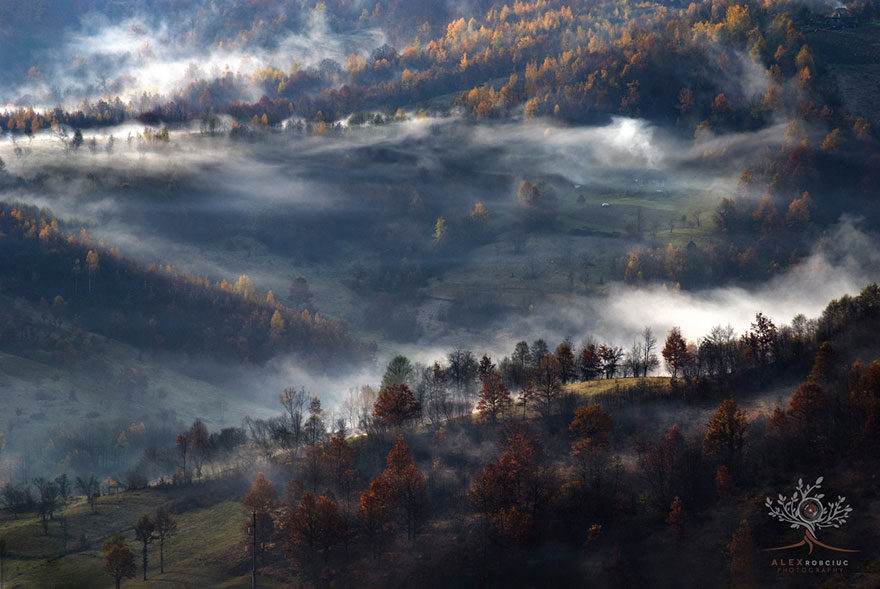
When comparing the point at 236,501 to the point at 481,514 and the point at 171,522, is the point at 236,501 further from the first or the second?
the point at 481,514

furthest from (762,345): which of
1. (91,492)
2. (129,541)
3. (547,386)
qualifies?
(91,492)

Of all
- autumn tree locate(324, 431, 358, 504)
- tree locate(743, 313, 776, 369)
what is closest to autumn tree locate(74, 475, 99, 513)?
autumn tree locate(324, 431, 358, 504)

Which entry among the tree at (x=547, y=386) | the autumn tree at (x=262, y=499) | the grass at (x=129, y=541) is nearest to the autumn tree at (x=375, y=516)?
the autumn tree at (x=262, y=499)

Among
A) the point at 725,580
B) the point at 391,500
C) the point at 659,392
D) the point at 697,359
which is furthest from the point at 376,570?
the point at 697,359

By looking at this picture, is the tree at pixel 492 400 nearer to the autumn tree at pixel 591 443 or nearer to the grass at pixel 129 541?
the autumn tree at pixel 591 443

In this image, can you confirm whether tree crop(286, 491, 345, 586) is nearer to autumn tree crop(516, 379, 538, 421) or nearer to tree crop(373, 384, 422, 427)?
Answer: tree crop(373, 384, 422, 427)

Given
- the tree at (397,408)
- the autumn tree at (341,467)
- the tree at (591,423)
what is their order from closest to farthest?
the autumn tree at (341,467) < the tree at (591,423) < the tree at (397,408)
